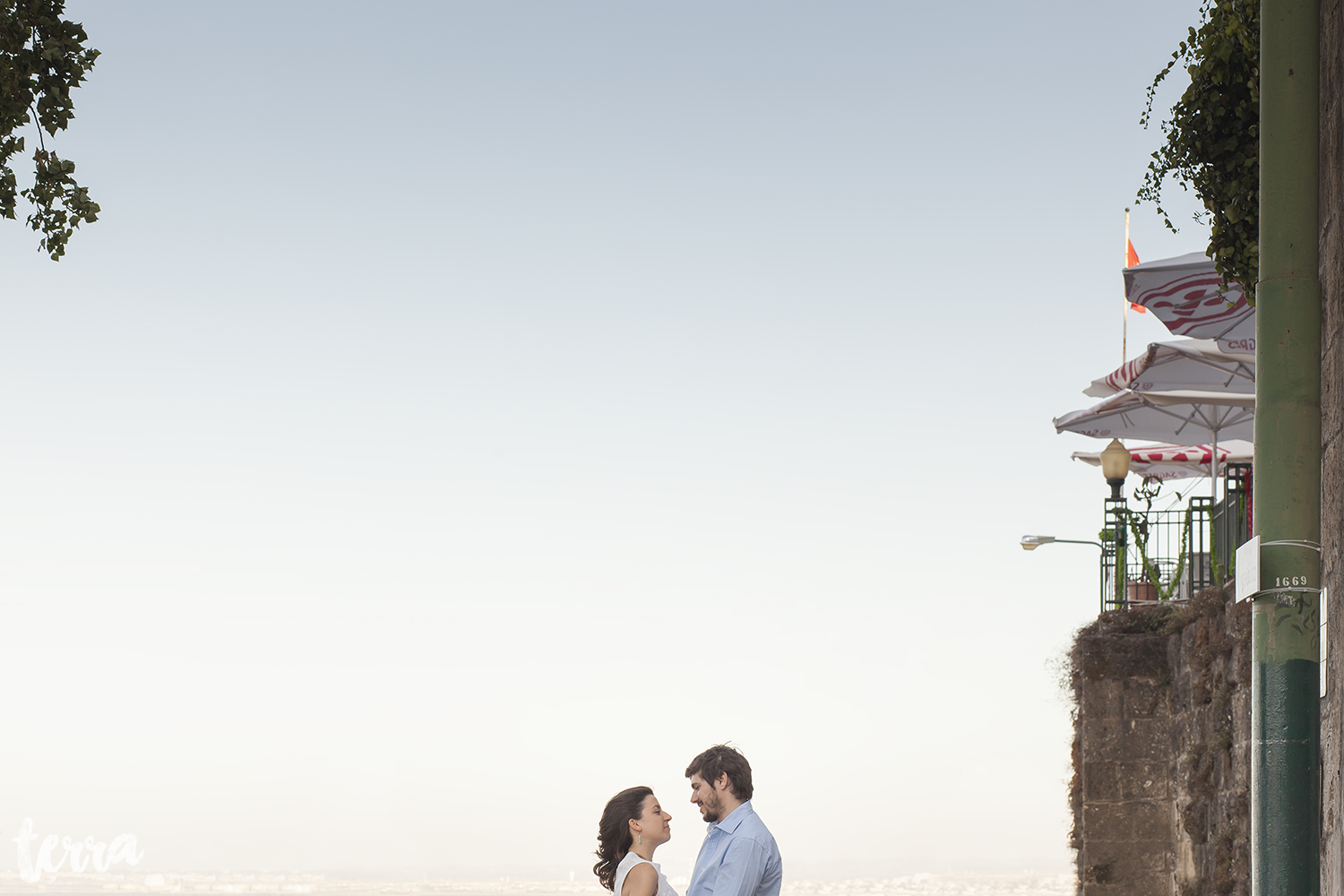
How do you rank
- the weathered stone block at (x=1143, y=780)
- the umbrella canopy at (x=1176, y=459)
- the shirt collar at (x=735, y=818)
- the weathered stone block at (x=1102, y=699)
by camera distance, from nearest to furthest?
the shirt collar at (x=735, y=818)
the weathered stone block at (x=1143, y=780)
the weathered stone block at (x=1102, y=699)
the umbrella canopy at (x=1176, y=459)

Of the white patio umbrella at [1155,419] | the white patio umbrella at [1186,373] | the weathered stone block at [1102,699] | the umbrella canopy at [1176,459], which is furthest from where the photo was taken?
the umbrella canopy at [1176,459]

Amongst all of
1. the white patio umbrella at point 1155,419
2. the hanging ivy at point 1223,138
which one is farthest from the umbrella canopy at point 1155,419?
the hanging ivy at point 1223,138

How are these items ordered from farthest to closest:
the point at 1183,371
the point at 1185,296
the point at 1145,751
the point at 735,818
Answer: the point at 1183,371
the point at 1145,751
the point at 1185,296
the point at 735,818

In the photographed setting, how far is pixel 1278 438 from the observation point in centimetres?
434

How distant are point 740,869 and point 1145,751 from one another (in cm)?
940

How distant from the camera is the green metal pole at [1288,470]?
4.21 metres

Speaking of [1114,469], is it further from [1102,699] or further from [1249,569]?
[1249,569]

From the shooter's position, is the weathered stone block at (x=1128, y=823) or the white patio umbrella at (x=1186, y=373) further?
the white patio umbrella at (x=1186, y=373)

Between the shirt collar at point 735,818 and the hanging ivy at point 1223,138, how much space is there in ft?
9.74

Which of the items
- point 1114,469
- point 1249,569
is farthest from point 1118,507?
point 1249,569

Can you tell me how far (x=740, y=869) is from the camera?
5.27 m

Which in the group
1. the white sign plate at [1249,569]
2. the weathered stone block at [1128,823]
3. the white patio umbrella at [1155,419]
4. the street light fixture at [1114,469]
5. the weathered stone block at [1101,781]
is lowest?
the weathered stone block at [1128,823]

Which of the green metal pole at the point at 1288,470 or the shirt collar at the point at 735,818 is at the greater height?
the green metal pole at the point at 1288,470

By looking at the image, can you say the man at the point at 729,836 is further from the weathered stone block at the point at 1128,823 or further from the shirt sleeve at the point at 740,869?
the weathered stone block at the point at 1128,823
